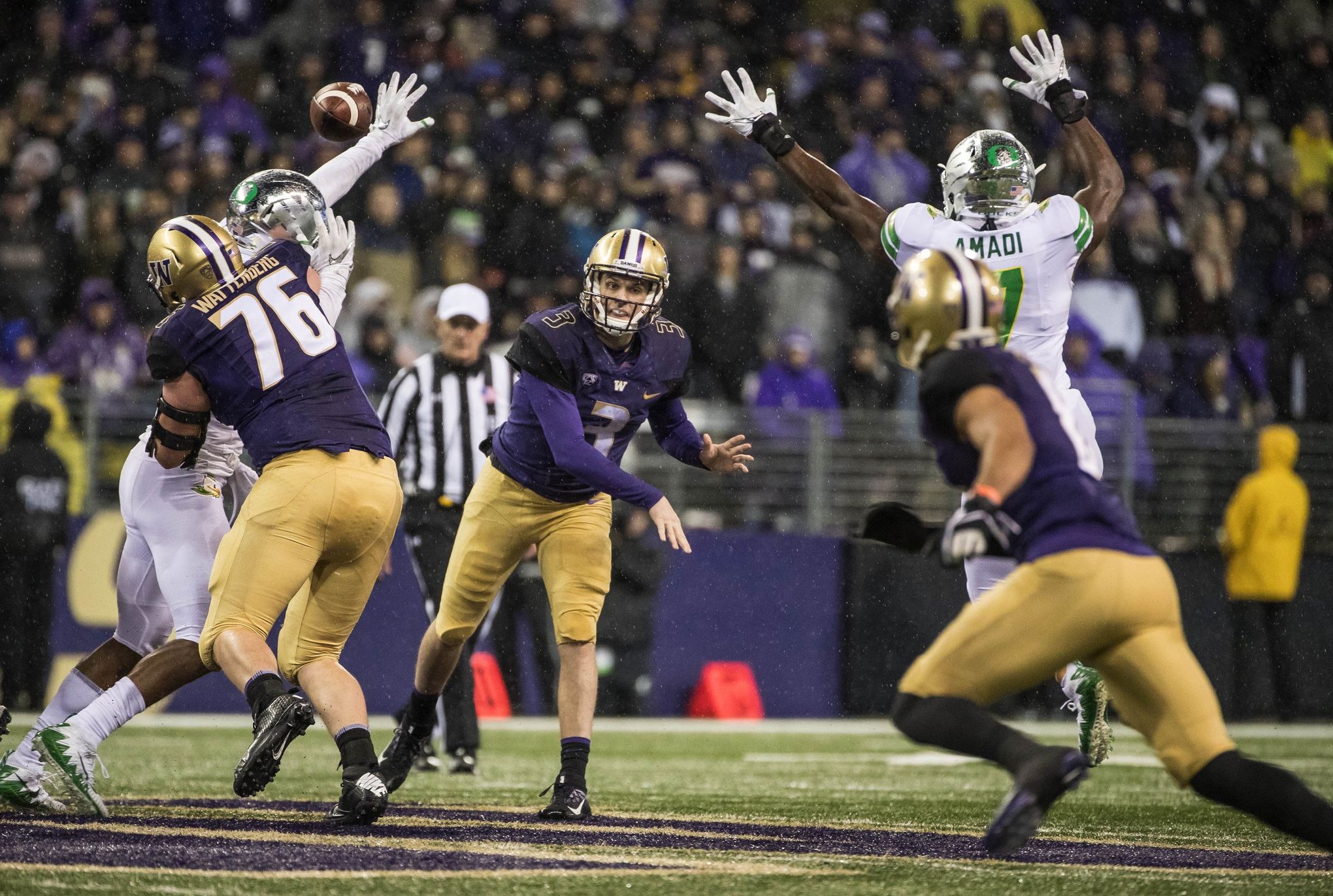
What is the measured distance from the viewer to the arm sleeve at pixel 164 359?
4.84m

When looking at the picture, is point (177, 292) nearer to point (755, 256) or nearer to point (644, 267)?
point (644, 267)

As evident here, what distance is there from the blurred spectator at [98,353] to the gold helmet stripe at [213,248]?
5.76 metres

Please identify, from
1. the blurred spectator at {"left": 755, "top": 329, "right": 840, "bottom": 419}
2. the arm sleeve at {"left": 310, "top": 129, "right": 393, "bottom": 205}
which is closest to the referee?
the arm sleeve at {"left": 310, "top": 129, "right": 393, "bottom": 205}

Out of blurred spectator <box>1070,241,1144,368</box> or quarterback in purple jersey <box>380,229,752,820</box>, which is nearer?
quarterback in purple jersey <box>380,229,752,820</box>

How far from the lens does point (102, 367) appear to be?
1070 centimetres

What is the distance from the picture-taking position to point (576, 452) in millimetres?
5195

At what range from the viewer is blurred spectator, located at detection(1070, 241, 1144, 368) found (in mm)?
11766

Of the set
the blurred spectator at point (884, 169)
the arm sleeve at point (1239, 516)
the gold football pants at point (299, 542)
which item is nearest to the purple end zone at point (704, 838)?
the gold football pants at point (299, 542)

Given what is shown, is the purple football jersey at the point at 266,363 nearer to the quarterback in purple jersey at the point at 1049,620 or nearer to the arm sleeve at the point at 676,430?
the arm sleeve at the point at 676,430

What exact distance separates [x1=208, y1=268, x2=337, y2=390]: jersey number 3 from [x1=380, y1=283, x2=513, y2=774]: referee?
97.8 inches

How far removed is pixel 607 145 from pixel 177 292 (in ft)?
25.8

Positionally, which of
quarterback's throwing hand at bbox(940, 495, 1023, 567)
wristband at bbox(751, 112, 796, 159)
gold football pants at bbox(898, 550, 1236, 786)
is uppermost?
wristband at bbox(751, 112, 796, 159)

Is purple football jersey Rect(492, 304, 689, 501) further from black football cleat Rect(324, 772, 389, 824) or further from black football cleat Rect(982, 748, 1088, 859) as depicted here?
black football cleat Rect(982, 748, 1088, 859)

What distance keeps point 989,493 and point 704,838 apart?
1.50 m
